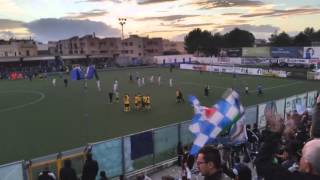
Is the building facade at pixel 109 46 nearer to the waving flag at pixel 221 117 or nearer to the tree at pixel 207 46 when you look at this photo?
the tree at pixel 207 46

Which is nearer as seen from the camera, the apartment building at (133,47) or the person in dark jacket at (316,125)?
the person in dark jacket at (316,125)

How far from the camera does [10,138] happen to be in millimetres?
22094

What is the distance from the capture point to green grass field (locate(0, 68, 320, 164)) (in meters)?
21.0

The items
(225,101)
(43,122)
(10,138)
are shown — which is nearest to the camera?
(225,101)

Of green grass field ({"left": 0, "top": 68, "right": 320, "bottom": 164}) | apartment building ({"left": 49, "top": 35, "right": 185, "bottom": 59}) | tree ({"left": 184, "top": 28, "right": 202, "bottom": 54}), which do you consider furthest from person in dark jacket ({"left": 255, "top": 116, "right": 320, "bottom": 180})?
apartment building ({"left": 49, "top": 35, "right": 185, "bottom": 59})

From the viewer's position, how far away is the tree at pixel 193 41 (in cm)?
11612

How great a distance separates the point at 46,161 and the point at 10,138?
1174 cm

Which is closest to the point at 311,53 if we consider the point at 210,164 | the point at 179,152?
the point at 179,152

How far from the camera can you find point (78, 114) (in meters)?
29.2

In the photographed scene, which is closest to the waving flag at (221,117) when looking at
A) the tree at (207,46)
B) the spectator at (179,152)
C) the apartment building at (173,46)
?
the spectator at (179,152)

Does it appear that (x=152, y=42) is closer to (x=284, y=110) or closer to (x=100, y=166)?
(x=284, y=110)

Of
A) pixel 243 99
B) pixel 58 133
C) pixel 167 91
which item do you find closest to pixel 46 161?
pixel 58 133

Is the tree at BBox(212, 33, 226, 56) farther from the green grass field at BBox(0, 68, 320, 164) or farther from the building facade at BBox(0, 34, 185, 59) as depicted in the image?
the green grass field at BBox(0, 68, 320, 164)

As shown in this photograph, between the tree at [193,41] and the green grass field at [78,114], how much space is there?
69.4 metres
